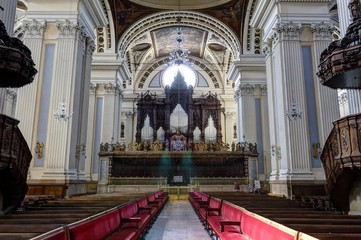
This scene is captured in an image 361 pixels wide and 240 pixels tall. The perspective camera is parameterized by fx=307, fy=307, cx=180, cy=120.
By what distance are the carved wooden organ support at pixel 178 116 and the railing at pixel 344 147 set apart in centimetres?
1581

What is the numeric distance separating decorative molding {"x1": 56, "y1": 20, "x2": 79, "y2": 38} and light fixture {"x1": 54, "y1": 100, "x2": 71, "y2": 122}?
82.3 inches

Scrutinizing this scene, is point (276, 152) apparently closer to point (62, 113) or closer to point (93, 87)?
point (62, 113)

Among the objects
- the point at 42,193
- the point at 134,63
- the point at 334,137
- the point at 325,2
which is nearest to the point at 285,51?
the point at 325,2

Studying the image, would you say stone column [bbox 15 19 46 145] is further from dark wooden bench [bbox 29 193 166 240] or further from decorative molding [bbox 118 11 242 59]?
decorative molding [bbox 118 11 242 59]

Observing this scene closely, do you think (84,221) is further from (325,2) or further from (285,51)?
(325,2)

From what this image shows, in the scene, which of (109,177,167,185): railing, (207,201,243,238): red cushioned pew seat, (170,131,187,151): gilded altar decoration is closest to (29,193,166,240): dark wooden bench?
(207,201,243,238): red cushioned pew seat

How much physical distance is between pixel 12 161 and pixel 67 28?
237 inches

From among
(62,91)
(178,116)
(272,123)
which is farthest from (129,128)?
(272,123)

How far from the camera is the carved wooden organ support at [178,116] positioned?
2128 centimetres

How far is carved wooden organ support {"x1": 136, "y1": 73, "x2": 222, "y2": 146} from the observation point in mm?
21281

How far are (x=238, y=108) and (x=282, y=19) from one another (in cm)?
824

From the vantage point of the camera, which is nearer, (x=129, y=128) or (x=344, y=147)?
(x=344, y=147)

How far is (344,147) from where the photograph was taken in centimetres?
448

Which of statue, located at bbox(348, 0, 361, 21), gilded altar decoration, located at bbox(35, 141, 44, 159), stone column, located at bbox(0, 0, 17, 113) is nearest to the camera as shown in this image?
statue, located at bbox(348, 0, 361, 21)
